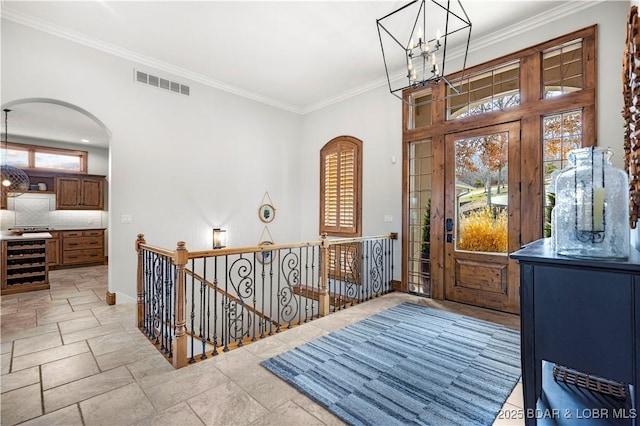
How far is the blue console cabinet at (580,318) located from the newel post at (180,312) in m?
2.34

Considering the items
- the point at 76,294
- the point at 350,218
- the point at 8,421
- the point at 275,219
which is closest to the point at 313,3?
the point at 350,218

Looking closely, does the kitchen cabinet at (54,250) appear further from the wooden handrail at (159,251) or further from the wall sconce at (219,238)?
the wooden handrail at (159,251)

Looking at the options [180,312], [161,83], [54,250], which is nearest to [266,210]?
[161,83]

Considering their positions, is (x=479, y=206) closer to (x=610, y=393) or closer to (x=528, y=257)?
(x=610, y=393)

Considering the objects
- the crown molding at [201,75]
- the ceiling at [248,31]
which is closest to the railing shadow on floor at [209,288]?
the ceiling at [248,31]

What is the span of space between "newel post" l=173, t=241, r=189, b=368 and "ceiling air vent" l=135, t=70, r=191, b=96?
132 inches

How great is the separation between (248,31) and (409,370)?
13.8 ft

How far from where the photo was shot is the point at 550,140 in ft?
11.5

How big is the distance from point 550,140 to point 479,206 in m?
1.08

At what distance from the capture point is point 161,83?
182 inches

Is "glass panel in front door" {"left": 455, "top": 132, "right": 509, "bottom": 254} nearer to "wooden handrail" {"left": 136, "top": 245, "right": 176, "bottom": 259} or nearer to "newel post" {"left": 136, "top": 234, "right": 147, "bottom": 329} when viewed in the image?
"wooden handrail" {"left": 136, "top": 245, "right": 176, "bottom": 259}

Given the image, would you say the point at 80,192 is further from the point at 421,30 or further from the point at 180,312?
the point at 421,30

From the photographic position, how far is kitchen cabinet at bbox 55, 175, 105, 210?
7.67 m

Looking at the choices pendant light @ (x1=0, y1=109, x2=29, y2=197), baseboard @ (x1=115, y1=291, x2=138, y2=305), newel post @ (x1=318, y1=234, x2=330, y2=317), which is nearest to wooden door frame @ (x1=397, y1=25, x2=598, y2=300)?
newel post @ (x1=318, y1=234, x2=330, y2=317)
